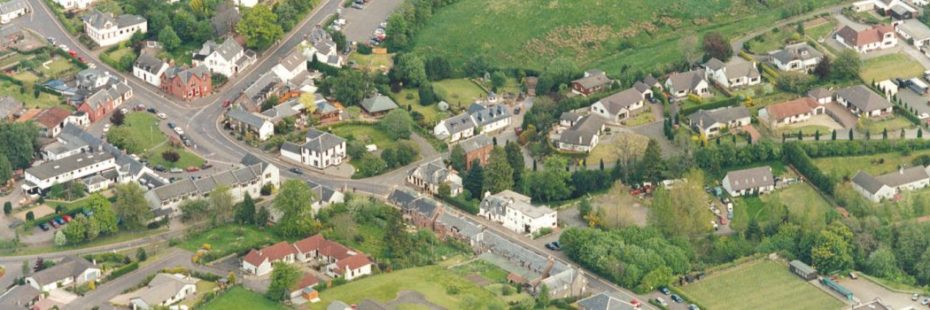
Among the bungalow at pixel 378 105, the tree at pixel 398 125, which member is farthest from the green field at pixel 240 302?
the bungalow at pixel 378 105

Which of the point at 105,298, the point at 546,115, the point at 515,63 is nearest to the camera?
the point at 105,298

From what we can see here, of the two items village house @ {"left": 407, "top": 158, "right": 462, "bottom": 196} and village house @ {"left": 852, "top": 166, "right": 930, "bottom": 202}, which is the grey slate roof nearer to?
village house @ {"left": 852, "top": 166, "right": 930, "bottom": 202}

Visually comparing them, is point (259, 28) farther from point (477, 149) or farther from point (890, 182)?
point (890, 182)

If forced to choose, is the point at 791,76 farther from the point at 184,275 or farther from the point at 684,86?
the point at 184,275

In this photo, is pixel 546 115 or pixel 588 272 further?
pixel 546 115

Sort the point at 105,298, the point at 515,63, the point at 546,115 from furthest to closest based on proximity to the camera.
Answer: the point at 515,63, the point at 546,115, the point at 105,298

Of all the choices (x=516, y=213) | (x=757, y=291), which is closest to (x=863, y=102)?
(x=757, y=291)

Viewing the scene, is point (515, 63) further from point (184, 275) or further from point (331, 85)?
point (184, 275)

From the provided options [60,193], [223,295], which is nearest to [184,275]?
[223,295]
